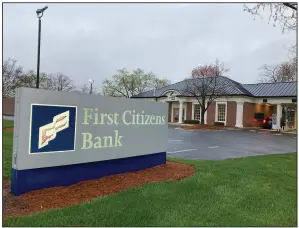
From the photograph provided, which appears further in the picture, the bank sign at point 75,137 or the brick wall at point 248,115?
the brick wall at point 248,115

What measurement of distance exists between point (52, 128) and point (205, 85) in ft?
97.8

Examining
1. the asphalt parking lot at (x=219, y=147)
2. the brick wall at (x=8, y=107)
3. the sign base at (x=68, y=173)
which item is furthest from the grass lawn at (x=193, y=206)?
the brick wall at (x=8, y=107)

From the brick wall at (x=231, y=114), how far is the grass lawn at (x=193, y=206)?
91.5 feet

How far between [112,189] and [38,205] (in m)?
1.38

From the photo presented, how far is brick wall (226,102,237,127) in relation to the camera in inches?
1333

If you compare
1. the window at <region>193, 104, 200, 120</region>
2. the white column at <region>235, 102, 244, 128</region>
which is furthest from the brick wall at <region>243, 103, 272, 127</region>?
the window at <region>193, 104, 200, 120</region>

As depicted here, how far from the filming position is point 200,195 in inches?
206

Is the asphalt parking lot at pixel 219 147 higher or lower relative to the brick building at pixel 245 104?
lower

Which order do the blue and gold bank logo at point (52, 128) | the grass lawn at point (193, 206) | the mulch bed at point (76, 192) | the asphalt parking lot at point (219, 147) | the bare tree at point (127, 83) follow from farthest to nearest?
the bare tree at point (127, 83) → the asphalt parking lot at point (219, 147) → the blue and gold bank logo at point (52, 128) → the mulch bed at point (76, 192) → the grass lawn at point (193, 206)

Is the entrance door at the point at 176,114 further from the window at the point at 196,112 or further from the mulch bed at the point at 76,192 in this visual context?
the mulch bed at the point at 76,192

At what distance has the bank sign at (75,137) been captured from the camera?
4.81 m

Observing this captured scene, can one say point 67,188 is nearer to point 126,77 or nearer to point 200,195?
point 200,195

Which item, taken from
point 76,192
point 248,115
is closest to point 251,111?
point 248,115

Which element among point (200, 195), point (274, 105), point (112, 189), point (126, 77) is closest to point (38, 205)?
point (112, 189)
